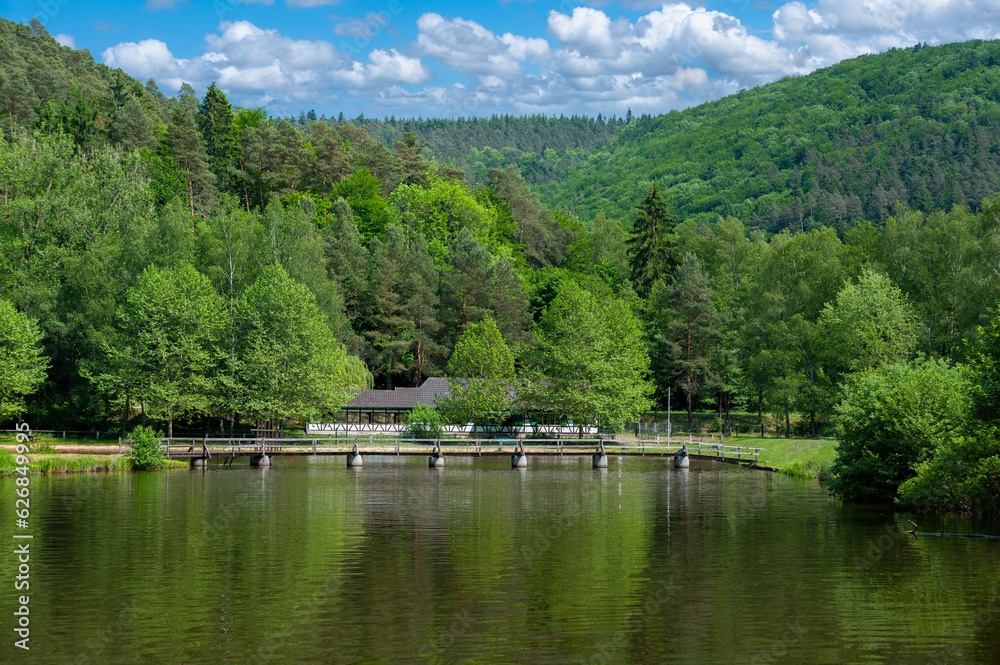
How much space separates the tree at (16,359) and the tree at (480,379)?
97.8 feet

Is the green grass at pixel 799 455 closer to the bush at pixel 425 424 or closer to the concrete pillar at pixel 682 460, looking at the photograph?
the concrete pillar at pixel 682 460

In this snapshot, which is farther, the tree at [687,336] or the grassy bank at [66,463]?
the tree at [687,336]

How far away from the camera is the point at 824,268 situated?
7938 cm

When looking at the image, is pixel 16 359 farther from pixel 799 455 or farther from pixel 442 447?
pixel 799 455

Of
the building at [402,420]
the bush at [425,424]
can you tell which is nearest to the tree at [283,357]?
the building at [402,420]

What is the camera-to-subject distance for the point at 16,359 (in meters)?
59.8

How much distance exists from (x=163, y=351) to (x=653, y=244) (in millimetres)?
58410

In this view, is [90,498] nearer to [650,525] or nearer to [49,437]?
[650,525]

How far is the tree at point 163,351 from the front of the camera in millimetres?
61844

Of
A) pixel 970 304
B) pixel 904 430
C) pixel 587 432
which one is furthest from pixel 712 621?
pixel 970 304

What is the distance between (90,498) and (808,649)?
3126 cm

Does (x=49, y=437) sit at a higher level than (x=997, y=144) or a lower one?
lower

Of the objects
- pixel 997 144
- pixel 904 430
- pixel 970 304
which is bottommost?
pixel 904 430

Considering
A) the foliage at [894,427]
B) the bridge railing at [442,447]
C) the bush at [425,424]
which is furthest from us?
the bush at [425,424]
